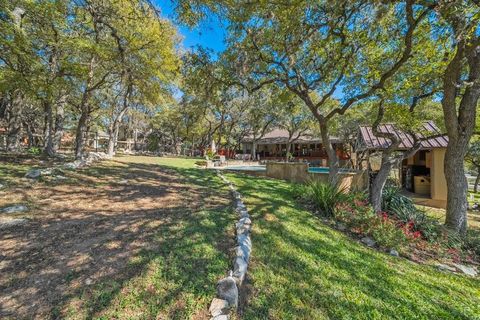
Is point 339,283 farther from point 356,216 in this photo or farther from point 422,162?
point 422,162

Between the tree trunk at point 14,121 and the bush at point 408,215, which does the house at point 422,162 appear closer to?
the bush at point 408,215

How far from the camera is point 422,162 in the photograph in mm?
13016

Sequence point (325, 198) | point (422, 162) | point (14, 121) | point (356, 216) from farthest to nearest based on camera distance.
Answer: point (422, 162), point (14, 121), point (325, 198), point (356, 216)

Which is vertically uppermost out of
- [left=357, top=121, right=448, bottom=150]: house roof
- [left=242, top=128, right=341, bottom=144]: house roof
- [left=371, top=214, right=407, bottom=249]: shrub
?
[left=242, top=128, right=341, bottom=144]: house roof

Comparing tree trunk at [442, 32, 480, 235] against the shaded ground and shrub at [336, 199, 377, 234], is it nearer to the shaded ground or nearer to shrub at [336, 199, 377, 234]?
shrub at [336, 199, 377, 234]

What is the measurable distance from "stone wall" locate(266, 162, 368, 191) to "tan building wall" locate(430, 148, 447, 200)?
15.9 feet

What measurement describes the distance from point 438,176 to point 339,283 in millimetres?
12018

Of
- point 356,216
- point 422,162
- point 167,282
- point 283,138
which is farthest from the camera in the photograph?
point 283,138

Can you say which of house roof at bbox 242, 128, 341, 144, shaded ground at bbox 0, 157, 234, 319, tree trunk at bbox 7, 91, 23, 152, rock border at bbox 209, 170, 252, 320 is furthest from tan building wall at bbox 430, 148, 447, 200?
tree trunk at bbox 7, 91, 23, 152

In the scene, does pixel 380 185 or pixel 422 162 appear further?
pixel 422 162

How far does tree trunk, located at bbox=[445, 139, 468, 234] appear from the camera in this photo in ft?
19.6

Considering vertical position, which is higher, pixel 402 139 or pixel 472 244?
pixel 402 139

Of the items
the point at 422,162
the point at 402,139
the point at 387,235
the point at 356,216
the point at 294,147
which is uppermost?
the point at 294,147

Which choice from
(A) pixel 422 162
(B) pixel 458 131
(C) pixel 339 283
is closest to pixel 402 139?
(A) pixel 422 162
